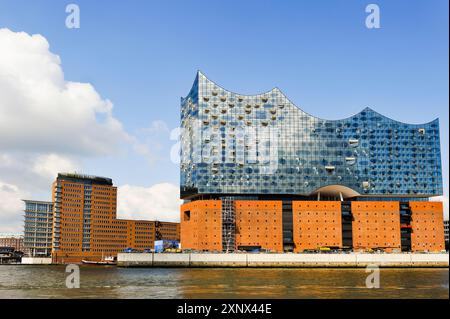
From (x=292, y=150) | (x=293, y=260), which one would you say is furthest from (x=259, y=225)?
(x=292, y=150)

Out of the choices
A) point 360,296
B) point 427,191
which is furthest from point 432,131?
point 360,296

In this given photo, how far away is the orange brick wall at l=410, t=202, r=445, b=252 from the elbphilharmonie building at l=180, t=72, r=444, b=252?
10.5 inches

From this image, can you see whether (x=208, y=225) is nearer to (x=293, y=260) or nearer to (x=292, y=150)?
(x=293, y=260)

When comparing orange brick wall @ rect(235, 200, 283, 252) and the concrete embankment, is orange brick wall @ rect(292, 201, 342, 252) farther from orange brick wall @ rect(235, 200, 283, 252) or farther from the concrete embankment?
orange brick wall @ rect(235, 200, 283, 252)

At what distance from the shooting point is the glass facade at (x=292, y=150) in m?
147

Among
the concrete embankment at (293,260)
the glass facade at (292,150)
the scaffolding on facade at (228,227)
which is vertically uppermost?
the glass facade at (292,150)

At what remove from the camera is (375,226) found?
147 m

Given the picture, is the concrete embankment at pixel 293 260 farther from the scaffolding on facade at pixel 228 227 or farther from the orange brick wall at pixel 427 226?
the orange brick wall at pixel 427 226

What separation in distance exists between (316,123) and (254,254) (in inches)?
1550

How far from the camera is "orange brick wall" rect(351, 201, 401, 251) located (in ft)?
480

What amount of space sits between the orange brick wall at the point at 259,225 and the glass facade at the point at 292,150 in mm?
4495

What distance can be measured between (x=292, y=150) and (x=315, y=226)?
2065 centimetres

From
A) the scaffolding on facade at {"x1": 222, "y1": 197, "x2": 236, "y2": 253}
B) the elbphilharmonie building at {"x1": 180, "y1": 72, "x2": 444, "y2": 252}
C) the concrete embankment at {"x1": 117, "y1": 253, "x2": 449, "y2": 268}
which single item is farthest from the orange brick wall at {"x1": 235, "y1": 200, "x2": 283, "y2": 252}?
the concrete embankment at {"x1": 117, "y1": 253, "x2": 449, "y2": 268}

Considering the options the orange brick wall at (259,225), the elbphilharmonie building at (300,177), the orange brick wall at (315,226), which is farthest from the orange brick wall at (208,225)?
the orange brick wall at (315,226)
